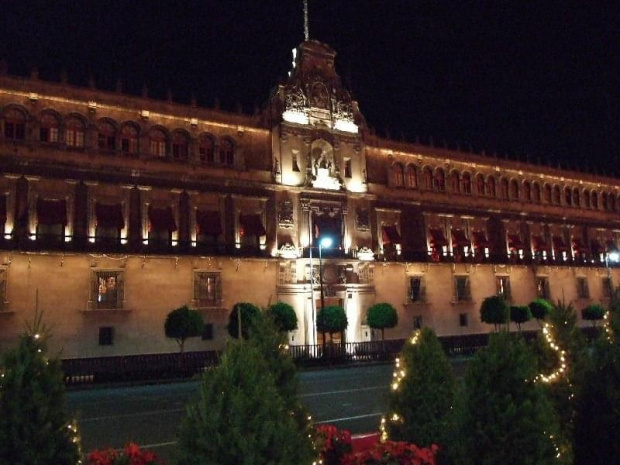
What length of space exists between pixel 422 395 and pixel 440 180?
42628 mm

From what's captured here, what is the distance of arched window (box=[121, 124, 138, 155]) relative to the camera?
35.9 m

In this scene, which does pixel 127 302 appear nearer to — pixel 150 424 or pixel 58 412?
pixel 150 424

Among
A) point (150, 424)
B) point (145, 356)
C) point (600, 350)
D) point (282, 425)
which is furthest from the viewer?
point (145, 356)

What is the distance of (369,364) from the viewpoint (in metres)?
35.0

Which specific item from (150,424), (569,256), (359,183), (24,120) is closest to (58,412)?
(150,424)

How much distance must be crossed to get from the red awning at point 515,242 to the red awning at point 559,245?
17.6ft

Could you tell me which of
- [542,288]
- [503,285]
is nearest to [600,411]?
[503,285]

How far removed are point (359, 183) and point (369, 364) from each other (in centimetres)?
1479

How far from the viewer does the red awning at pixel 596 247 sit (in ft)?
189

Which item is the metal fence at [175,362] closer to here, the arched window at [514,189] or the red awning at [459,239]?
the red awning at [459,239]

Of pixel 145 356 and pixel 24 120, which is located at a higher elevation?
pixel 24 120

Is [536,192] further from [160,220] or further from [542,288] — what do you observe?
[160,220]

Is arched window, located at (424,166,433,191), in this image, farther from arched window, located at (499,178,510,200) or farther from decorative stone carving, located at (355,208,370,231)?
arched window, located at (499,178,510,200)

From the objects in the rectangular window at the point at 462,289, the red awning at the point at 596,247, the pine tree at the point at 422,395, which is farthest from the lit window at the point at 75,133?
the red awning at the point at 596,247
